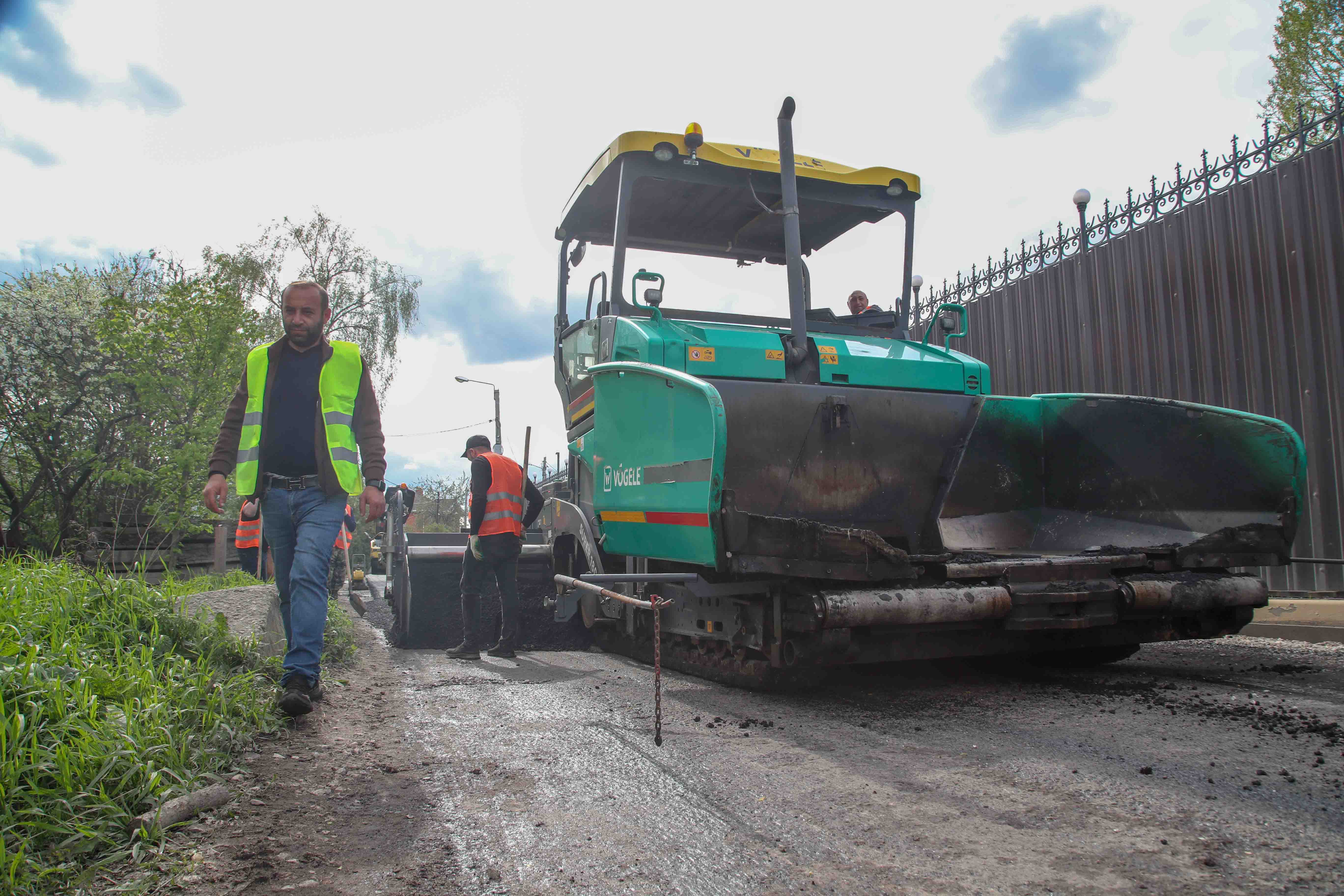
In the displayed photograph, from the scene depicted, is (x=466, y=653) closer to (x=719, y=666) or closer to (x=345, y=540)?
(x=719, y=666)

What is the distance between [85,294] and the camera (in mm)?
12945

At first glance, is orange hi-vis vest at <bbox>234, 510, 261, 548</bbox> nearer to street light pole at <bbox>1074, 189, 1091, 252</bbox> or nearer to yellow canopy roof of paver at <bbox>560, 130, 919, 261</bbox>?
yellow canopy roof of paver at <bbox>560, 130, 919, 261</bbox>

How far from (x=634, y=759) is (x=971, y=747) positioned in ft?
3.73

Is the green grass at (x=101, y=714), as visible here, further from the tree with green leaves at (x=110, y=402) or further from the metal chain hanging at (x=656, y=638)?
the tree with green leaves at (x=110, y=402)

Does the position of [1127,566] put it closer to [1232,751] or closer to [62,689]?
[1232,751]

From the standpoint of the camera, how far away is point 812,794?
236 centimetres

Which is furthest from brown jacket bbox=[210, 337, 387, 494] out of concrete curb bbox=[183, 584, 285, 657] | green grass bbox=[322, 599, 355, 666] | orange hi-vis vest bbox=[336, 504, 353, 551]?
orange hi-vis vest bbox=[336, 504, 353, 551]

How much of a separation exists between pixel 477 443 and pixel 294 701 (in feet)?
11.2

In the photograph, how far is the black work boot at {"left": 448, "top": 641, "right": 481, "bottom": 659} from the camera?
18.4 ft

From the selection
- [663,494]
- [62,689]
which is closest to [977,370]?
[663,494]

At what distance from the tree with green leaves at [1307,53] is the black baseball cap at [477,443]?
15.5 meters

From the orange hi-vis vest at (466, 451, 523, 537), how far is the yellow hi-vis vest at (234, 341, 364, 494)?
7.04 feet

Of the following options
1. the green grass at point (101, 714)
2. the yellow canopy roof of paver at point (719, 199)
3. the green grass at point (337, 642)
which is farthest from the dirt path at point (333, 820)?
the yellow canopy roof of paver at point (719, 199)

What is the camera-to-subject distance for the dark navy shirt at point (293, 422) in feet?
11.8
